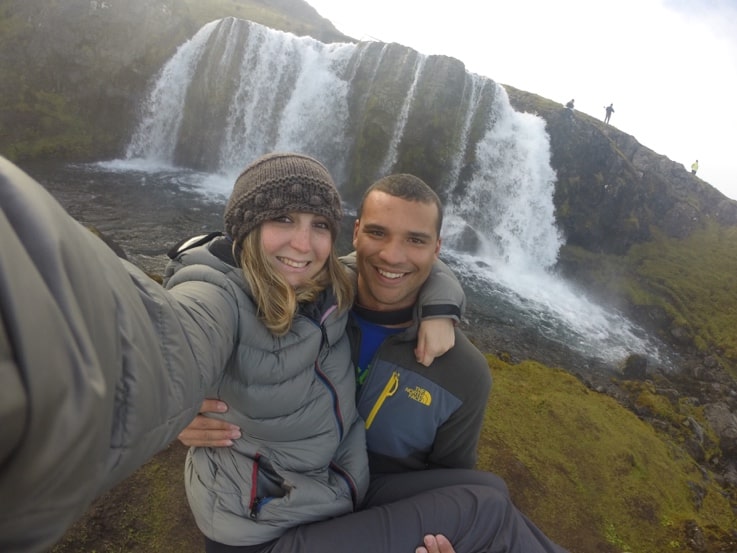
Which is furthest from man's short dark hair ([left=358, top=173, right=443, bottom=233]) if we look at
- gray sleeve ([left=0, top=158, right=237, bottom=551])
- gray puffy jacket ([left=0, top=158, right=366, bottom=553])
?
gray sleeve ([left=0, top=158, right=237, bottom=551])

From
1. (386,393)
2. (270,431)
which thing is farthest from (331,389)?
(386,393)

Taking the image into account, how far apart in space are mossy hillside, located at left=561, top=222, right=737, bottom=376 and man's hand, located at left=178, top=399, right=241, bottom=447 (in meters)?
20.6

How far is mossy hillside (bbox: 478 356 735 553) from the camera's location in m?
5.49

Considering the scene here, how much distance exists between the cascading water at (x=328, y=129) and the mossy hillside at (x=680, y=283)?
315 centimetres

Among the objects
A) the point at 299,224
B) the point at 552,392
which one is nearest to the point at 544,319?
the point at 552,392

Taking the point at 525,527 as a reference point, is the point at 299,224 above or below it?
above

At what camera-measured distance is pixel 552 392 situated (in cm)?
877

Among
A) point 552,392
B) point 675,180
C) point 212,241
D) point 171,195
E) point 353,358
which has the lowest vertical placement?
point 171,195

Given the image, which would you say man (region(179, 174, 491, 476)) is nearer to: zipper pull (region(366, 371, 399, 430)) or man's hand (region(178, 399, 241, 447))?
zipper pull (region(366, 371, 399, 430))

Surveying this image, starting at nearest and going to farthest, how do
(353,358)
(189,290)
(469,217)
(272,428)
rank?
(189,290)
(272,428)
(353,358)
(469,217)

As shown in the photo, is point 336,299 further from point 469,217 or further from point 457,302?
point 469,217

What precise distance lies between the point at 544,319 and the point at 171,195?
1847 centimetres

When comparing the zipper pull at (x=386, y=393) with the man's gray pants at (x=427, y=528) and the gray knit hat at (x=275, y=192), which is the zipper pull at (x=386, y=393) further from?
the gray knit hat at (x=275, y=192)

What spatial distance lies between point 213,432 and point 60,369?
5.69 ft
